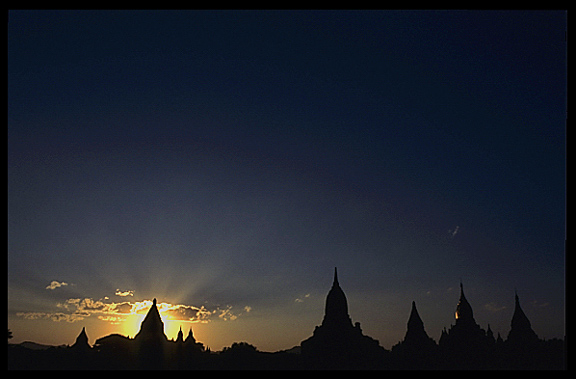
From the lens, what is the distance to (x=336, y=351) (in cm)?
5028

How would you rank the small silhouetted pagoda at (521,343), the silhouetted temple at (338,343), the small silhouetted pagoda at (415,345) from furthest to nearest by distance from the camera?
1. the small silhouetted pagoda at (415,345)
2. the small silhouetted pagoda at (521,343)
3. the silhouetted temple at (338,343)

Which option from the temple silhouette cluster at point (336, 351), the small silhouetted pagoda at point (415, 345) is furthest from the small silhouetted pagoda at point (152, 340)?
the small silhouetted pagoda at point (415, 345)

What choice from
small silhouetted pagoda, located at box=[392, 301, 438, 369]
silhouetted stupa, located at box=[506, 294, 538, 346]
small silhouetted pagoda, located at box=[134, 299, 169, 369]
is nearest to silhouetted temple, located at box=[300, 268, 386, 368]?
small silhouetted pagoda, located at box=[392, 301, 438, 369]

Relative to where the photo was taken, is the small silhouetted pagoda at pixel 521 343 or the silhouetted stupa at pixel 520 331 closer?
the small silhouetted pagoda at pixel 521 343

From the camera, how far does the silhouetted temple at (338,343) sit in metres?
48.6

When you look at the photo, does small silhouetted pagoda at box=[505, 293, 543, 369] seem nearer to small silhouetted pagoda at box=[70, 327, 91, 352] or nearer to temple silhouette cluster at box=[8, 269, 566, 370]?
temple silhouette cluster at box=[8, 269, 566, 370]

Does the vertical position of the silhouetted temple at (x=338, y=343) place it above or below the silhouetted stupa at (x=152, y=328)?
below

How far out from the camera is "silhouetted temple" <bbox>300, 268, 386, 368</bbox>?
4859 centimetres

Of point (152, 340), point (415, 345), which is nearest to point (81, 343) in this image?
point (152, 340)

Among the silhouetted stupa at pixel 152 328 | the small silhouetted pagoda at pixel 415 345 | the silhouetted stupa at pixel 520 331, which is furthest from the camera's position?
the silhouetted stupa at pixel 520 331

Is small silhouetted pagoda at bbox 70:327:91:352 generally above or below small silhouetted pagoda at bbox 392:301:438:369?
above

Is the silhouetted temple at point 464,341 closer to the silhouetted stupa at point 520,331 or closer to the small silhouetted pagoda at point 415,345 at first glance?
the small silhouetted pagoda at point 415,345
